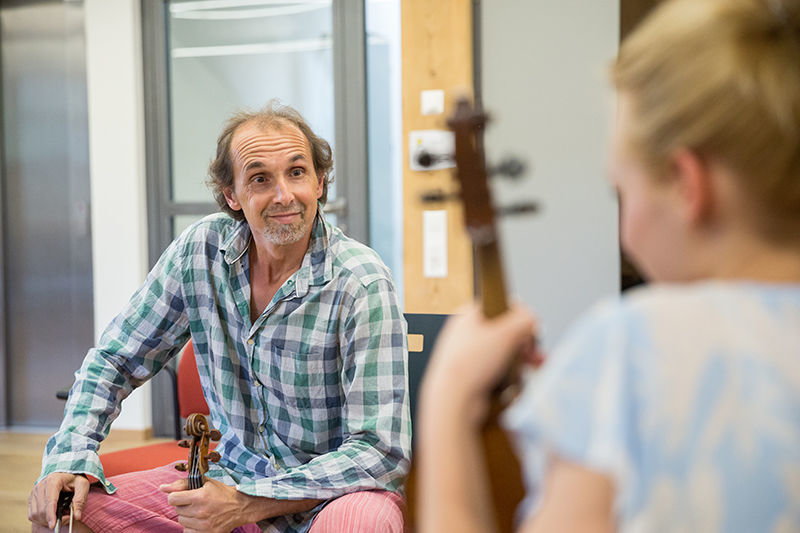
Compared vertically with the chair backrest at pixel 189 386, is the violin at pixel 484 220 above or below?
above

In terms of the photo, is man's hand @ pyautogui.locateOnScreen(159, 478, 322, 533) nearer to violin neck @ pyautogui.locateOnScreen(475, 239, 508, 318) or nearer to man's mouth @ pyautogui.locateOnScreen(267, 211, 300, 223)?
man's mouth @ pyautogui.locateOnScreen(267, 211, 300, 223)

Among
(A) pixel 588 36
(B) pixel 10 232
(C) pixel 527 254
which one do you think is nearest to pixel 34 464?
(B) pixel 10 232

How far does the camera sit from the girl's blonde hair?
62cm

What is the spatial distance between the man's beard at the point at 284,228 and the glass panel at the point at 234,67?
2.16 metres

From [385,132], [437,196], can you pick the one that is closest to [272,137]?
[437,196]

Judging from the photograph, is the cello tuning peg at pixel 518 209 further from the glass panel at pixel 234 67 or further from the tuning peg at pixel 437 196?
the glass panel at pixel 234 67

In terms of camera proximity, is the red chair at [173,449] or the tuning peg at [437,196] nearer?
the tuning peg at [437,196]

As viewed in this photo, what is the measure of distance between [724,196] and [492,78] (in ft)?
10.1

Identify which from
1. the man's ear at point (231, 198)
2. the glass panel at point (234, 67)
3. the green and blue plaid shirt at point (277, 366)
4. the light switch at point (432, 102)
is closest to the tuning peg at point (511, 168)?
the green and blue plaid shirt at point (277, 366)

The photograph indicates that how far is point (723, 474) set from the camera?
1.93ft

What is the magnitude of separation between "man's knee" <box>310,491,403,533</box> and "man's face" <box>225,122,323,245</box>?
1.85 feet

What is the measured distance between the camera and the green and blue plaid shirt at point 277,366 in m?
1.65

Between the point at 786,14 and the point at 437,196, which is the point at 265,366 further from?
the point at 786,14

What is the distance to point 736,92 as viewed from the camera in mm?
617
